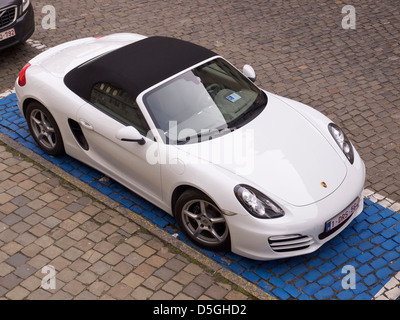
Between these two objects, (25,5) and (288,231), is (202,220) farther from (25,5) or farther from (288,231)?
(25,5)

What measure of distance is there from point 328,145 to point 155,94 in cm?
202

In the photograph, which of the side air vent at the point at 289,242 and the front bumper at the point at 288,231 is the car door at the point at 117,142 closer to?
the front bumper at the point at 288,231

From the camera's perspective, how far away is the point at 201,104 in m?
6.85

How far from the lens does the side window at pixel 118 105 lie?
22.1ft

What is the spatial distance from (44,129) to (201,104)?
2.35 m

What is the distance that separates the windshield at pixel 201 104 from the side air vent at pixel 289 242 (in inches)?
53.6

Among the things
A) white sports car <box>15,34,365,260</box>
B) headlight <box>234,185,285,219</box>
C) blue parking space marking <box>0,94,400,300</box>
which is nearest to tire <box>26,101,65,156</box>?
white sports car <box>15,34,365,260</box>

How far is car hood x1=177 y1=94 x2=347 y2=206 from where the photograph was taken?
6.20 metres

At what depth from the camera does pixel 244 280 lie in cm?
619

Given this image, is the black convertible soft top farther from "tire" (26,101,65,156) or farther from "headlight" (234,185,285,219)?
"headlight" (234,185,285,219)

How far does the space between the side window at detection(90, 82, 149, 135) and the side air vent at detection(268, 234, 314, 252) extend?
1.86 m

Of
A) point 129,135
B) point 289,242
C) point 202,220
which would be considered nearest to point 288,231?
point 289,242

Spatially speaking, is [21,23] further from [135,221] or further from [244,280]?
[244,280]

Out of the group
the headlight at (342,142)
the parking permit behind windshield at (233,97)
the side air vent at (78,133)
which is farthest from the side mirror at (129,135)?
the headlight at (342,142)
